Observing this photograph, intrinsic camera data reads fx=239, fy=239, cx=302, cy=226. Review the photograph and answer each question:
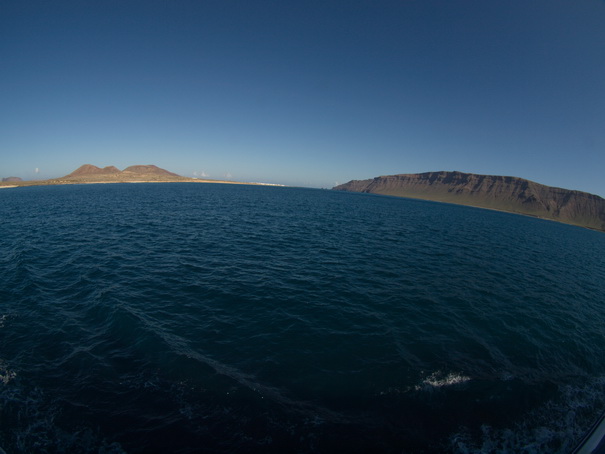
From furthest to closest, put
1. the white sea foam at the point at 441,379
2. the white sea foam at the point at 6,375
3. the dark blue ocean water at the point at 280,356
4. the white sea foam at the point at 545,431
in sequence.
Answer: the white sea foam at the point at 441,379 → the white sea foam at the point at 6,375 → the white sea foam at the point at 545,431 → the dark blue ocean water at the point at 280,356

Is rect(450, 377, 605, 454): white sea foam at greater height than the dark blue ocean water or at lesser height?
lesser

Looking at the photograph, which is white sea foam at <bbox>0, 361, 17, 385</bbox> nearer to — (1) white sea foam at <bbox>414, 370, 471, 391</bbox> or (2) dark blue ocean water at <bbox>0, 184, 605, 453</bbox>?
(2) dark blue ocean water at <bbox>0, 184, 605, 453</bbox>

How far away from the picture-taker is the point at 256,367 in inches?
482

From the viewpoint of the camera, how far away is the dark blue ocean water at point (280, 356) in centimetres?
936

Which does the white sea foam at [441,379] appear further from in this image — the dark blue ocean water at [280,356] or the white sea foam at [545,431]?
the white sea foam at [545,431]

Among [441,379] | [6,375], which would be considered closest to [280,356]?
[441,379]

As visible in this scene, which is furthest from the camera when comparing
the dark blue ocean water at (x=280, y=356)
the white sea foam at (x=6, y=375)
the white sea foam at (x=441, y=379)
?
the white sea foam at (x=441, y=379)

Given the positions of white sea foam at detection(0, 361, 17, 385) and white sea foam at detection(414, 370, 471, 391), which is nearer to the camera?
white sea foam at detection(0, 361, 17, 385)

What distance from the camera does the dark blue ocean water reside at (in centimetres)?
936

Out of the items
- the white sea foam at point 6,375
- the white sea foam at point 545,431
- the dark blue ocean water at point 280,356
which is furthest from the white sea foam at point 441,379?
the white sea foam at point 6,375

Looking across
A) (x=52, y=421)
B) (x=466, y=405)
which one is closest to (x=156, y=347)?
(x=52, y=421)

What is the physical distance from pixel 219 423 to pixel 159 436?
210 centimetres

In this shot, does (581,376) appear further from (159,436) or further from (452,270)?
(159,436)

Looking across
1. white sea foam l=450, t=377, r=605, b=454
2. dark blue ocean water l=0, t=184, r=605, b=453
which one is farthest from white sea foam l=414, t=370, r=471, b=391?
white sea foam l=450, t=377, r=605, b=454
